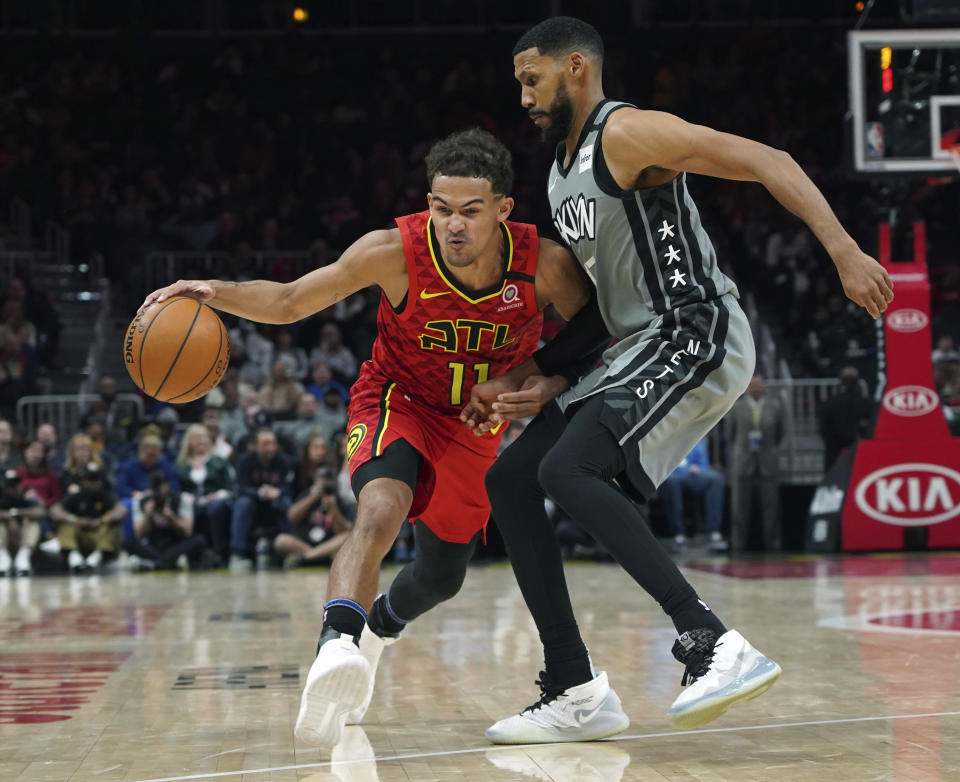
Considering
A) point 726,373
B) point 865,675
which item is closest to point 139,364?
point 726,373

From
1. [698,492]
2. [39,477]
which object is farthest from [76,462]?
[698,492]

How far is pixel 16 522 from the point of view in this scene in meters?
11.9

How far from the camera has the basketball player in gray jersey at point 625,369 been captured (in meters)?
3.43

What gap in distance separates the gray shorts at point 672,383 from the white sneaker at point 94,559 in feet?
30.0

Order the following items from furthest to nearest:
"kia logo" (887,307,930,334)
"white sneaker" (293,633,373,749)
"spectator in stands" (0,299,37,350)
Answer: "spectator in stands" (0,299,37,350) → "kia logo" (887,307,930,334) → "white sneaker" (293,633,373,749)

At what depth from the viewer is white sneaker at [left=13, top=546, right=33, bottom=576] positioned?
1159cm

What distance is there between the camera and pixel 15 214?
17688 millimetres

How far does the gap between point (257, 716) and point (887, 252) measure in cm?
870

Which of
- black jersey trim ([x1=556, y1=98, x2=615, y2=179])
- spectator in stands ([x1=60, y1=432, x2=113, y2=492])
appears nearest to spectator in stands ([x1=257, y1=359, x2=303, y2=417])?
spectator in stands ([x1=60, y1=432, x2=113, y2=492])

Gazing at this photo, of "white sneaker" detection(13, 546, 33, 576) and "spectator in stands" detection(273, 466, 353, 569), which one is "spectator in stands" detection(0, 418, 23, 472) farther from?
"spectator in stands" detection(273, 466, 353, 569)

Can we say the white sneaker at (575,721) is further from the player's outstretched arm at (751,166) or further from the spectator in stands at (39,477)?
the spectator in stands at (39,477)

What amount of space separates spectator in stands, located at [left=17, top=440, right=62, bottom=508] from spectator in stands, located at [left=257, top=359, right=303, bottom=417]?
2303 millimetres

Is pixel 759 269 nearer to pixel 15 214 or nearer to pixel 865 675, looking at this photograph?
pixel 15 214

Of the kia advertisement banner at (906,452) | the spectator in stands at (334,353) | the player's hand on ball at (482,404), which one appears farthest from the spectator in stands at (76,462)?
the player's hand on ball at (482,404)
